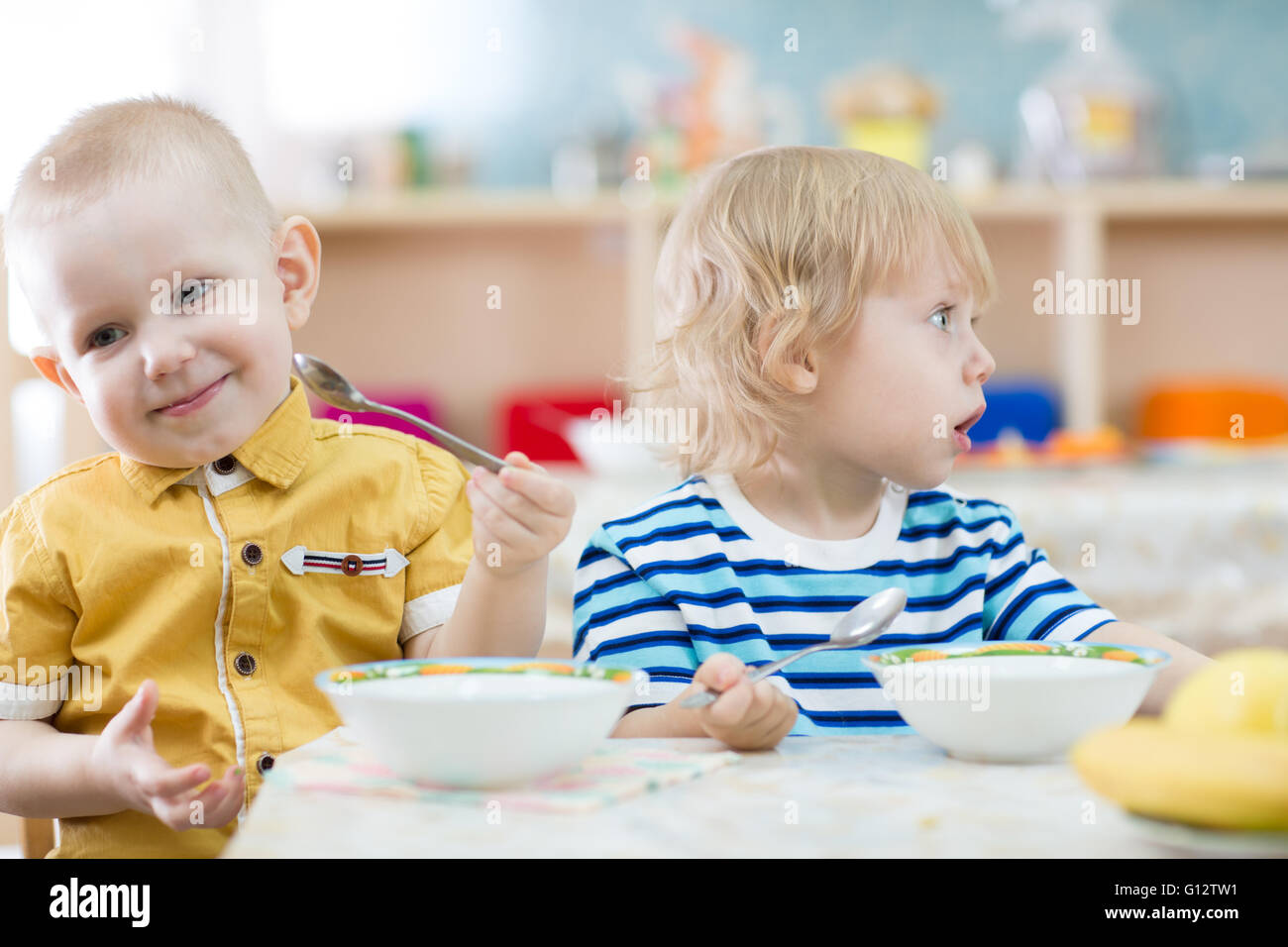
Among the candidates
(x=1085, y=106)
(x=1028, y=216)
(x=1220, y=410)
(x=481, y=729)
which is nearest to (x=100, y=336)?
(x=481, y=729)

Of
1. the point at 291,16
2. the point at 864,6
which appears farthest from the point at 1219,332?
the point at 291,16

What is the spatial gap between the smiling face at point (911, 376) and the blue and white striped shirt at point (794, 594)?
7cm

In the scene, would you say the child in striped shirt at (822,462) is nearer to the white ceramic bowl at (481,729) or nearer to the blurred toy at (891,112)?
the white ceramic bowl at (481,729)

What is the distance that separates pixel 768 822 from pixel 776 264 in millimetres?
560

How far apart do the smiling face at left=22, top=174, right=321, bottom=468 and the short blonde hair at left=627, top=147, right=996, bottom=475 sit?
34 cm

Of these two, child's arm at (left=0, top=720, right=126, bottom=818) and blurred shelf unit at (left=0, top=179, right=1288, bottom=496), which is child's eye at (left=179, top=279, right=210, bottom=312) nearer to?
child's arm at (left=0, top=720, right=126, bottom=818)

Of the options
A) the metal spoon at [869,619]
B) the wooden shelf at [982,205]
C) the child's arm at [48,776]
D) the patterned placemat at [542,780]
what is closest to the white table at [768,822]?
the patterned placemat at [542,780]

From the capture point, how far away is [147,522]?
2.92 feet

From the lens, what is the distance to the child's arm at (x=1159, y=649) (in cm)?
81

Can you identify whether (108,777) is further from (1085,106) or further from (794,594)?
(1085,106)

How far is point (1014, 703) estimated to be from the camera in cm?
61

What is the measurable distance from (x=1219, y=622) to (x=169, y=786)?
1.48 m

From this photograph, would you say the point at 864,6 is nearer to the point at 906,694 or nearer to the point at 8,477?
the point at 8,477

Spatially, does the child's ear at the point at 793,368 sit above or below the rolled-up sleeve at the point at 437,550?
above
